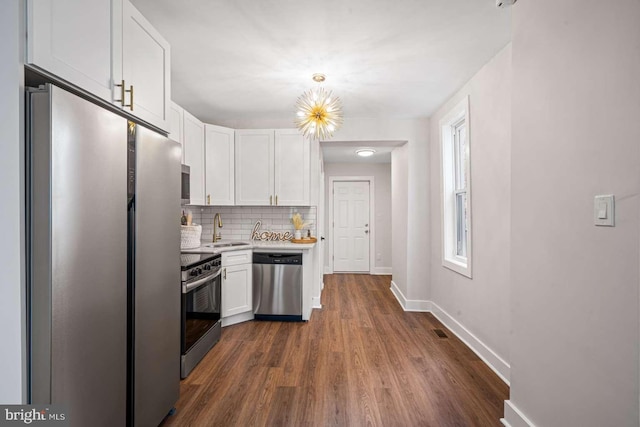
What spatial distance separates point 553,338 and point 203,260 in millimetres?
2434

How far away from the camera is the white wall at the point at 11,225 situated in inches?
39.1

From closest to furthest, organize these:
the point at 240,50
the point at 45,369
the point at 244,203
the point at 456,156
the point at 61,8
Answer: the point at 45,369 < the point at 61,8 < the point at 240,50 < the point at 456,156 < the point at 244,203

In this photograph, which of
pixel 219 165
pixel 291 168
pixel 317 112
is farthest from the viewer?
pixel 291 168

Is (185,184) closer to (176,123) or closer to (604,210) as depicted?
(176,123)

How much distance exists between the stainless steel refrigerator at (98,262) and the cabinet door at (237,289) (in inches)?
58.1

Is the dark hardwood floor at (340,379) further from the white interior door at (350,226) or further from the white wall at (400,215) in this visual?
the white interior door at (350,226)

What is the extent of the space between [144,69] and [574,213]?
2259 millimetres

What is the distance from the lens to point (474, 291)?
2.82m

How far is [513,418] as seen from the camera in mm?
1721

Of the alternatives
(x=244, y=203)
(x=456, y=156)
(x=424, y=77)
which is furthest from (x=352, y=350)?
(x=424, y=77)

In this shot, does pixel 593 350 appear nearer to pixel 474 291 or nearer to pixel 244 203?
pixel 474 291

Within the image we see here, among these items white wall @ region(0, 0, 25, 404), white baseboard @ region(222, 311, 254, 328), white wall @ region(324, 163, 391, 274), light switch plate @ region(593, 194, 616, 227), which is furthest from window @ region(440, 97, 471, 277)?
white wall @ region(0, 0, 25, 404)

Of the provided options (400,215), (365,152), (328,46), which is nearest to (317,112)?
(328,46)

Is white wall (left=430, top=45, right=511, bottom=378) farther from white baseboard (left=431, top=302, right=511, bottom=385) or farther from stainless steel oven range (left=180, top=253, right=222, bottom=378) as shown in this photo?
stainless steel oven range (left=180, top=253, right=222, bottom=378)
